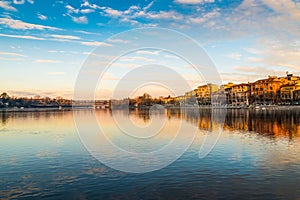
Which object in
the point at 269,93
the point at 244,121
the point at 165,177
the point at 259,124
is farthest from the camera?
the point at 269,93

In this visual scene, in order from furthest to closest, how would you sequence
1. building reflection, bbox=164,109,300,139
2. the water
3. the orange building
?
1. the orange building
2. building reflection, bbox=164,109,300,139
3. the water

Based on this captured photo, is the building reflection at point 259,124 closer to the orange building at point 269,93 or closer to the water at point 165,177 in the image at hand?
the water at point 165,177

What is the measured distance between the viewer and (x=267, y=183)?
16750mm

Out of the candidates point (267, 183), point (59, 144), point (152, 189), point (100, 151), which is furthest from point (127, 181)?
point (59, 144)

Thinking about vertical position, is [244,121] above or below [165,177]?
above

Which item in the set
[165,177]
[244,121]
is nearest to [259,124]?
[244,121]

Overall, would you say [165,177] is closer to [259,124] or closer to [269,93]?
[259,124]

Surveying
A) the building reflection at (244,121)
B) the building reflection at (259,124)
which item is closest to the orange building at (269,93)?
the building reflection at (244,121)

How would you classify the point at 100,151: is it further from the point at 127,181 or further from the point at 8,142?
the point at 8,142

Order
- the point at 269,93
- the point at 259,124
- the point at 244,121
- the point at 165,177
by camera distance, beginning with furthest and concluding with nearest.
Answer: the point at 269,93 → the point at 244,121 → the point at 259,124 → the point at 165,177

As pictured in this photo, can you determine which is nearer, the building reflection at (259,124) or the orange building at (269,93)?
the building reflection at (259,124)

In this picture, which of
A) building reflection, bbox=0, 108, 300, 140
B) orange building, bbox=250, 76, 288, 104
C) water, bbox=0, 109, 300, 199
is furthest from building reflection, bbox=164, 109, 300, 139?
orange building, bbox=250, 76, 288, 104

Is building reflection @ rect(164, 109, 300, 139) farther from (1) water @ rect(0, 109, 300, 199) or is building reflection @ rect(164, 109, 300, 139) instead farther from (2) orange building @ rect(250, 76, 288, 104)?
(2) orange building @ rect(250, 76, 288, 104)

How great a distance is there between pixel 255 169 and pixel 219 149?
8190 millimetres
